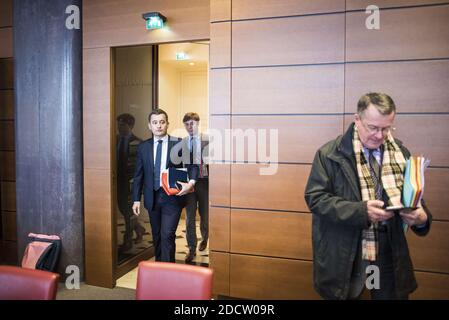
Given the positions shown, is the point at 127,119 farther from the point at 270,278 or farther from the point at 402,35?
the point at 402,35

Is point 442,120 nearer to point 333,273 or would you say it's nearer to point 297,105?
point 297,105

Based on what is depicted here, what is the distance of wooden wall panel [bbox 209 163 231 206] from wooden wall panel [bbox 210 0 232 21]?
1.41 metres

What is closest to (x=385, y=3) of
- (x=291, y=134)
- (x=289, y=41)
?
(x=289, y=41)

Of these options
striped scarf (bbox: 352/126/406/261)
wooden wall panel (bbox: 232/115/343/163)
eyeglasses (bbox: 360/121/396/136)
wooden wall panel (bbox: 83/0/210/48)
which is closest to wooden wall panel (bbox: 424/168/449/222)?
wooden wall panel (bbox: 232/115/343/163)

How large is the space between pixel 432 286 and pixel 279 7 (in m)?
2.73

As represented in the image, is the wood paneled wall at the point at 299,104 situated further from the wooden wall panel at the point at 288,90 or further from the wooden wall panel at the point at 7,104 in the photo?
the wooden wall panel at the point at 7,104

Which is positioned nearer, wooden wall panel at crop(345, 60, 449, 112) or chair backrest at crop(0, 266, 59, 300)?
chair backrest at crop(0, 266, 59, 300)

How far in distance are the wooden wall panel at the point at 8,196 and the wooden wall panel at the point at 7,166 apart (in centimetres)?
8

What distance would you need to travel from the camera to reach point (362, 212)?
168cm

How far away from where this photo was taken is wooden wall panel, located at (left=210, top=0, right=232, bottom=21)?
3098 millimetres

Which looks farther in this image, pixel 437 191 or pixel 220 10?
pixel 220 10

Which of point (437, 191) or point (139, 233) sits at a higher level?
point (437, 191)

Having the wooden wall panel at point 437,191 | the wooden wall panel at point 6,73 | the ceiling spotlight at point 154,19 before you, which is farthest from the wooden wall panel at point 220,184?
the wooden wall panel at point 6,73

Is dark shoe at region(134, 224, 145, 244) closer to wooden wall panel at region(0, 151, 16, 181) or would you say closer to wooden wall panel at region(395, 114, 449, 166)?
wooden wall panel at region(0, 151, 16, 181)
